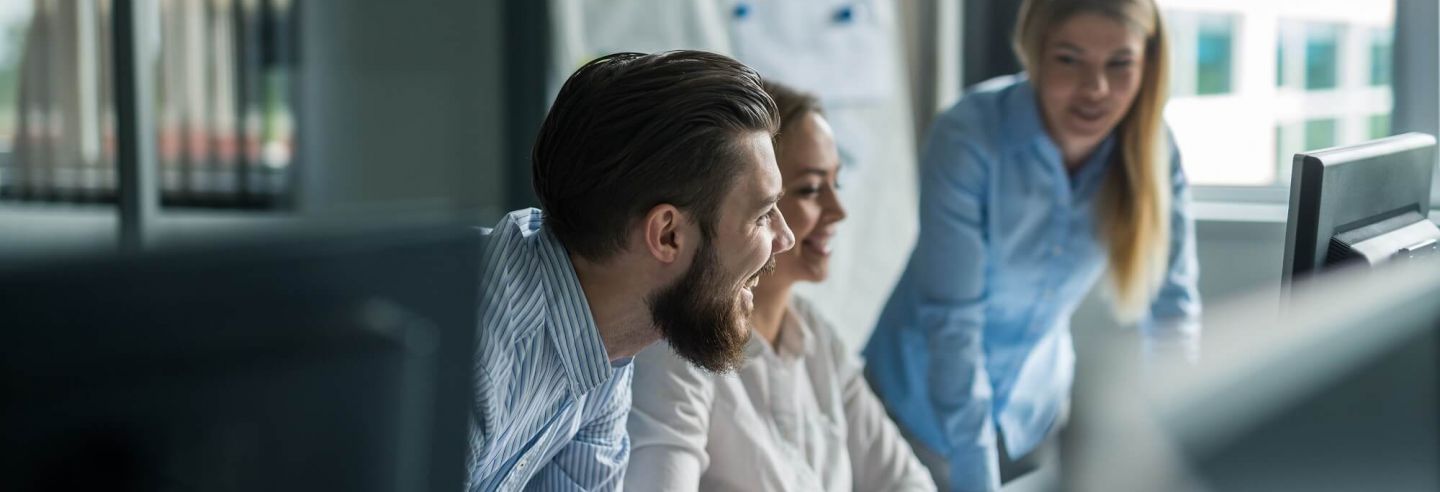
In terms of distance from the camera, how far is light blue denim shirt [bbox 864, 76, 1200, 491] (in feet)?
6.06

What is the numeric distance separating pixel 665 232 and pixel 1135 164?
115 centimetres

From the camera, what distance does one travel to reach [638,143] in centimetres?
99

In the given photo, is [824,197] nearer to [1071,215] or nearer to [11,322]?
[1071,215]

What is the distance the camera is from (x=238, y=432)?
30 cm

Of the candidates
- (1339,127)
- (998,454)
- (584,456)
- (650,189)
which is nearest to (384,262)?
(650,189)

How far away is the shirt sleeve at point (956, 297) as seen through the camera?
5.93 ft

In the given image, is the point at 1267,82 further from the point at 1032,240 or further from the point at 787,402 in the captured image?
the point at 787,402

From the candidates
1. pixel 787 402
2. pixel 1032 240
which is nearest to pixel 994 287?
pixel 1032 240

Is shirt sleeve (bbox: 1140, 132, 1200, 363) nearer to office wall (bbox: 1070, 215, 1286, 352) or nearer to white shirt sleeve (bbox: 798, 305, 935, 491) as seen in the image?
white shirt sleeve (bbox: 798, 305, 935, 491)

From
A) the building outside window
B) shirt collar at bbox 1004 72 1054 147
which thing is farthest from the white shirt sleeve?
the building outside window

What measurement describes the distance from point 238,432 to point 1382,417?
1445mm

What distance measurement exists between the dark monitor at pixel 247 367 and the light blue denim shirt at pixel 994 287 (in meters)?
1.53

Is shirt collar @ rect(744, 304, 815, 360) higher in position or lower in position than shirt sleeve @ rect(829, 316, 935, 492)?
higher

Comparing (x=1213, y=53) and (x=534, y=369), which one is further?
(x=1213, y=53)
